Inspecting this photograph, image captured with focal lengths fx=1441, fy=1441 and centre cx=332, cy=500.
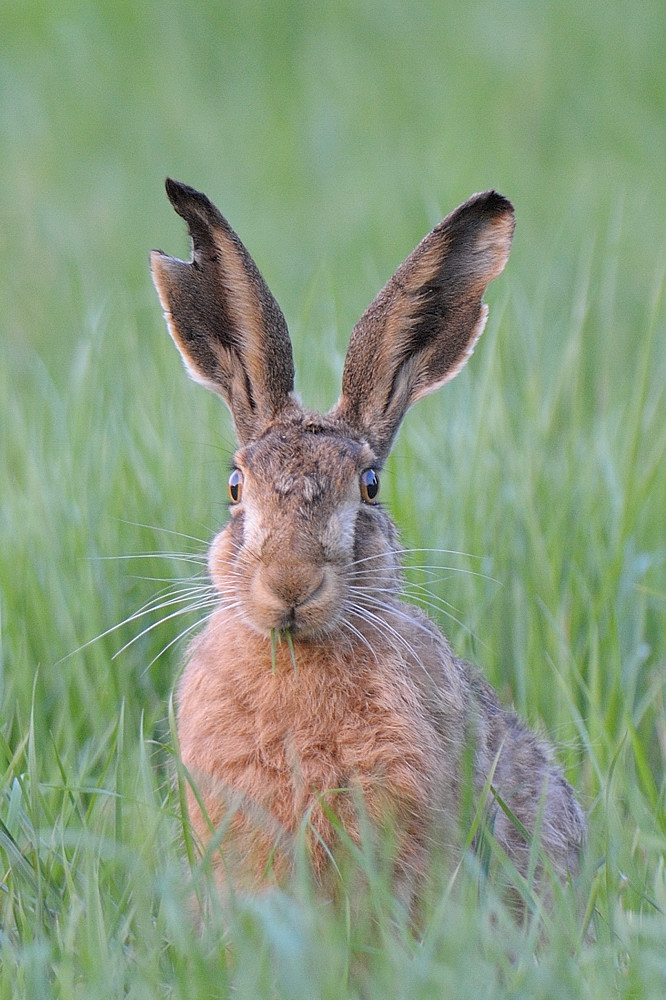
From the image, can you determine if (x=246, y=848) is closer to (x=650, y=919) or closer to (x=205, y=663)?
(x=205, y=663)

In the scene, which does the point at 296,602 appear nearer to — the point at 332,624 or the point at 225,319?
the point at 332,624

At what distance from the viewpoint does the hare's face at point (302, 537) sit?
337cm

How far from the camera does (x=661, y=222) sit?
9023 mm

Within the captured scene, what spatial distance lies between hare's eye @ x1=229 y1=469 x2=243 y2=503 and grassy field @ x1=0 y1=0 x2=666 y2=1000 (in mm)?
285

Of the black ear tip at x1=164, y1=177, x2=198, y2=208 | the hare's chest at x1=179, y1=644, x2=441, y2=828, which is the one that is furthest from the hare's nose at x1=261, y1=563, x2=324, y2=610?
the black ear tip at x1=164, y1=177, x2=198, y2=208

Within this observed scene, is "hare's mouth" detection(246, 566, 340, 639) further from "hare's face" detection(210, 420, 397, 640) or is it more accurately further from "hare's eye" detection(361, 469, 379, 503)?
"hare's eye" detection(361, 469, 379, 503)

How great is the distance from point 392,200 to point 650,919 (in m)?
6.30

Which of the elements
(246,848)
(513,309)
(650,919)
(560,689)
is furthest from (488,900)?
(513,309)

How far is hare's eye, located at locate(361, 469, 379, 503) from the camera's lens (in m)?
3.78

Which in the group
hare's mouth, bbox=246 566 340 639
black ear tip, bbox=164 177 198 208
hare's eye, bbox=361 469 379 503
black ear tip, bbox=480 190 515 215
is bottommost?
hare's mouth, bbox=246 566 340 639

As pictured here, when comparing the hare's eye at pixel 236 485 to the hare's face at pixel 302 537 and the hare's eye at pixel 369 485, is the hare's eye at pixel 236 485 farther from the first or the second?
the hare's eye at pixel 369 485

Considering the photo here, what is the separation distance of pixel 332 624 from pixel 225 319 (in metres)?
1.09

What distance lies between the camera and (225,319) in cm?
411

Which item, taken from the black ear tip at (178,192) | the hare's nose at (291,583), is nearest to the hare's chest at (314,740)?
the hare's nose at (291,583)
